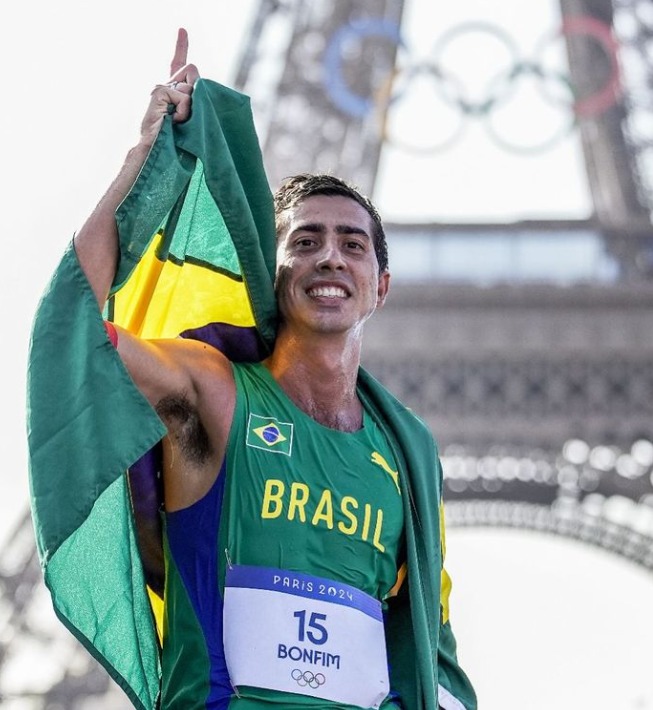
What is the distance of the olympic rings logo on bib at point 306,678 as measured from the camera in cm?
380

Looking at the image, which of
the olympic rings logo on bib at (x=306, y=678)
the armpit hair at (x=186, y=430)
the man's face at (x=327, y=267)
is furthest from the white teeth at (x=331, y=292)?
the olympic rings logo on bib at (x=306, y=678)

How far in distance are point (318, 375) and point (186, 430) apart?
39 centimetres

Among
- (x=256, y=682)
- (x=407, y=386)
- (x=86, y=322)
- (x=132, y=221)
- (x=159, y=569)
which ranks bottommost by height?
(x=256, y=682)

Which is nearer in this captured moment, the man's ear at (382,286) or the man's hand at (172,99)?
the man's hand at (172,99)

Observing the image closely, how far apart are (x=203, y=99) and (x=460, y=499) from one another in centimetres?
2253

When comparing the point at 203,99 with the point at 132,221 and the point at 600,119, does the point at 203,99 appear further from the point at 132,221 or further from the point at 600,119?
the point at 600,119

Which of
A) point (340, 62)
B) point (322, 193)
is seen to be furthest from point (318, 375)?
point (340, 62)

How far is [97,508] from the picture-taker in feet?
13.2

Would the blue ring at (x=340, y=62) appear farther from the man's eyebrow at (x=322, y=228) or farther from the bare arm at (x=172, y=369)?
the bare arm at (x=172, y=369)

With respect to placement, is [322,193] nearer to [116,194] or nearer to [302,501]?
[116,194]

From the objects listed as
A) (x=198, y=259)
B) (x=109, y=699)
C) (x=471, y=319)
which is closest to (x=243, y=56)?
(x=471, y=319)

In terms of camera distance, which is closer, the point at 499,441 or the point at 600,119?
the point at 499,441

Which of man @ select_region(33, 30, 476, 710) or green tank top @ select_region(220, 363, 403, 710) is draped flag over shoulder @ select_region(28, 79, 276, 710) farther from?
green tank top @ select_region(220, 363, 403, 710)

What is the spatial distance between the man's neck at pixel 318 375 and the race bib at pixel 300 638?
502 millimetres
